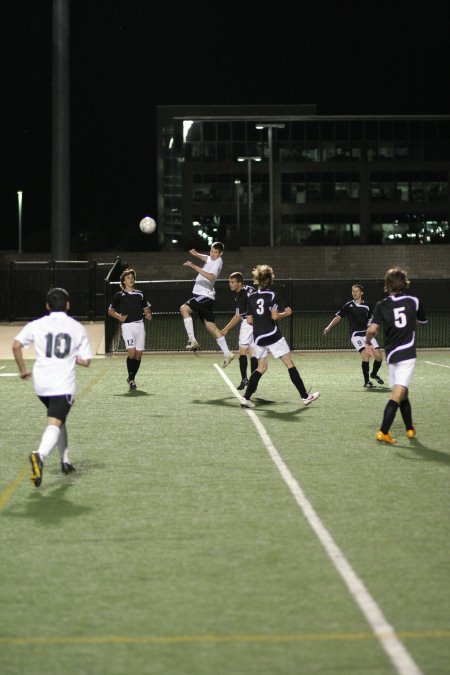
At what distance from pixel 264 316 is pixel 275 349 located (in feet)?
1.54

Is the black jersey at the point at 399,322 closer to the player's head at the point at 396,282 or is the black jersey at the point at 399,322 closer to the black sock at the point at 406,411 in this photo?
the player's head at the point at 396,282

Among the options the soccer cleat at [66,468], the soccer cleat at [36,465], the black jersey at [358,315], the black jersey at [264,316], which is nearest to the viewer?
the soccer cleat at [36,465]

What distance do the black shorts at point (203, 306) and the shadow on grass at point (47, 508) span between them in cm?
1113

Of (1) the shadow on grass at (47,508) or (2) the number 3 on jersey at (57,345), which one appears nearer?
→ (1) the shadow on grass at (47,508)

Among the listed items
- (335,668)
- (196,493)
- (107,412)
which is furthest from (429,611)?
(107,412)

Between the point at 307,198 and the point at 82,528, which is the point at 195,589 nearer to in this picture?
the point at 82,528

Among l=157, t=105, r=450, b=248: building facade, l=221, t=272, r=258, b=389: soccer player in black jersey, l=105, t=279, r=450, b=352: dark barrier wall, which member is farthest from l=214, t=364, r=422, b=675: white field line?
l=157, t=105, r=450, b=248: building facade

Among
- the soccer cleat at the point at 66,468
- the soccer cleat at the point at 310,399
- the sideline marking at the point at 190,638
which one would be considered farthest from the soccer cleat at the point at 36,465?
the soccer cleat at the point at 310,399

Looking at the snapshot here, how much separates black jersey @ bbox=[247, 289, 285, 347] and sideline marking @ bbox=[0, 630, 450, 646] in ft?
29.3

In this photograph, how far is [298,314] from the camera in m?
42.0

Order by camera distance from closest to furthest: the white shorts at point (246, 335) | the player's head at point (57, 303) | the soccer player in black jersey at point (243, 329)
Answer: the player's head at point (57, 303), the soccer player in black jersey at point (243, 329), the white shorts at point (246, 335)

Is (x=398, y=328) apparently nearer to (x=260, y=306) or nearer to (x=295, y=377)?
(x=260, y=306)

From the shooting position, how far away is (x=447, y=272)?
4756 centimetres

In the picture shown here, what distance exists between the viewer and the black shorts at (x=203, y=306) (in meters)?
19.8
